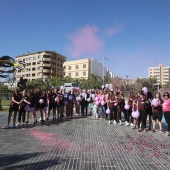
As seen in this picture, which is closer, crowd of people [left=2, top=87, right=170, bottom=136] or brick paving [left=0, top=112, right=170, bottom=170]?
brick paving [left=0, top=112, right=170, bottom=170]

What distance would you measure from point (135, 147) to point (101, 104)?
253 inches

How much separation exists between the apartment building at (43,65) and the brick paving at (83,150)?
97.2 metres

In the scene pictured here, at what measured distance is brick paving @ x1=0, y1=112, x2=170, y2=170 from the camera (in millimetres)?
5422

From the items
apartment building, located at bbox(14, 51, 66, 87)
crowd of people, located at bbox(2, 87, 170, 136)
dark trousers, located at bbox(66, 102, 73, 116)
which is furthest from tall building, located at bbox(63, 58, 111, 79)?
crowd of people, located at bbox(2, 87, 170, 136)

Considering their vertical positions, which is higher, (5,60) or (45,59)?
(45,59)

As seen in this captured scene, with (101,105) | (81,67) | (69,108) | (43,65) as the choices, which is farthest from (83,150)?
(43,65)

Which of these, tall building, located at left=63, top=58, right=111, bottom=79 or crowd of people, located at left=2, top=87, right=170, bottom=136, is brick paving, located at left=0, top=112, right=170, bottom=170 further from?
tall building, located at left=63, top=58, right=111, bottom=79

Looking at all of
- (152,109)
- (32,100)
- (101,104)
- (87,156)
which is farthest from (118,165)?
(101,104)

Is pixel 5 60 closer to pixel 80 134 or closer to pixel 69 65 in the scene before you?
pixel 80 134

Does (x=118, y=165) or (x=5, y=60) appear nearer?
(x=118, y=165)

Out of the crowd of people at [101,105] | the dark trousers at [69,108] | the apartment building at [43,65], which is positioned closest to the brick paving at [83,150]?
the crowd of people at [101,105]

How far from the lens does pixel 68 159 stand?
5.84 meters

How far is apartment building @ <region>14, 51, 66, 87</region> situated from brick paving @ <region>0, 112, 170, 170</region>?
3827 inches

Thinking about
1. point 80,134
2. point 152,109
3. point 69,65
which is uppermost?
point 69,65
